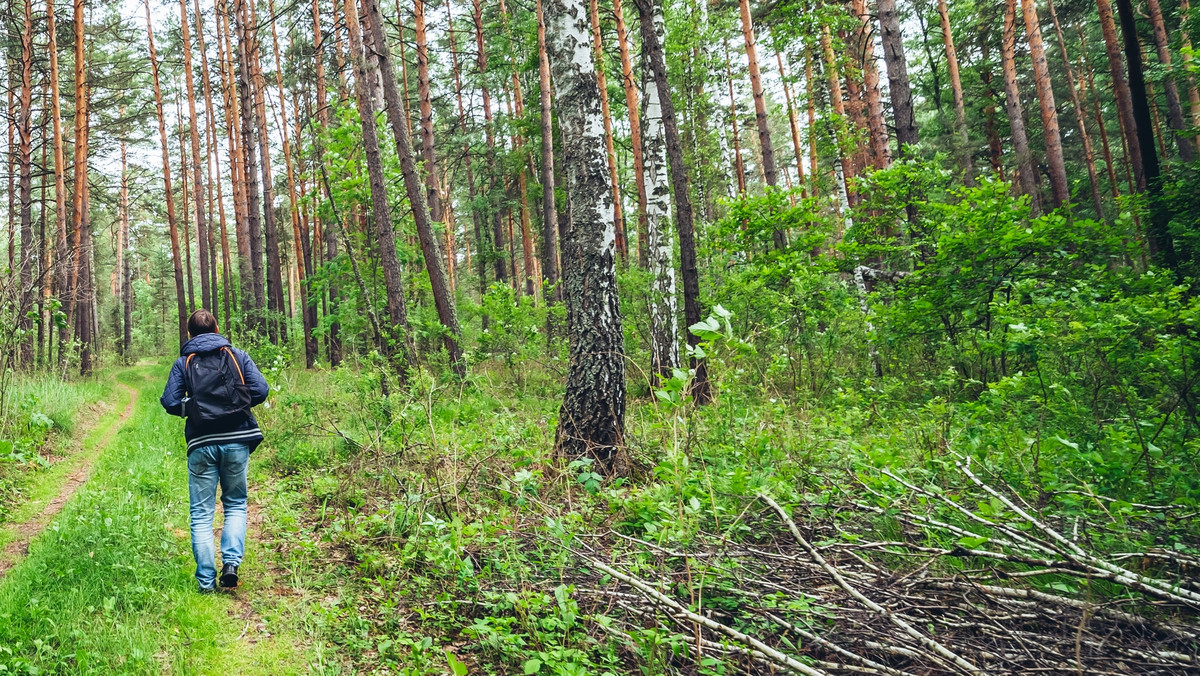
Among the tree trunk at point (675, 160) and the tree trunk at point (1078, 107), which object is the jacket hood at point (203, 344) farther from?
the tree trunk at point (1078, 107)

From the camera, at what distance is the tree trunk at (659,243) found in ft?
28.5

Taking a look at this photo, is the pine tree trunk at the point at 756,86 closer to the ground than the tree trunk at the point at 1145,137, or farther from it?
farther from it

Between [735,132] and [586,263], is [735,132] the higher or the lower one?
the higher one

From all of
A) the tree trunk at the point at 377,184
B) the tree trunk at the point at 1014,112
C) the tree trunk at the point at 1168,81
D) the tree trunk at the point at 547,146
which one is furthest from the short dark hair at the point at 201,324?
the tree trunk at the point at 1168,81

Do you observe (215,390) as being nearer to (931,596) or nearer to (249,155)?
(931,596)

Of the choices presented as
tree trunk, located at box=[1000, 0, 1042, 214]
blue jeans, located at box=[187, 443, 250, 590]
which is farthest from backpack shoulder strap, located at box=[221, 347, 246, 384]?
tree trunk, located at box=[1000, 0, 1042, 214]

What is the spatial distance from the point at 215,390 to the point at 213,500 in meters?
0.76

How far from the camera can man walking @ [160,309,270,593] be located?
3826 mm

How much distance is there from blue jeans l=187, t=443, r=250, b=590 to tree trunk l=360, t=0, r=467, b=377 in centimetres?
584

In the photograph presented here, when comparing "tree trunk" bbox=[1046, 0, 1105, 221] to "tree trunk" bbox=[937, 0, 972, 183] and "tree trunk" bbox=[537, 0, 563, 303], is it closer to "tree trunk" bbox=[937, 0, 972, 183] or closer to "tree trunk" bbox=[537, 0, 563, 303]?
"tree trunk" bbox=[937, 0, 972, 183]

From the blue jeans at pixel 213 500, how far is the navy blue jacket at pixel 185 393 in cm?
5

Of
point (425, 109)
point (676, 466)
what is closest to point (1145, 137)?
point (676, 466)

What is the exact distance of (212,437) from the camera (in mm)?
3898

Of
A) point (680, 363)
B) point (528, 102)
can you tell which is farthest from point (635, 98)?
point (680, 363)
